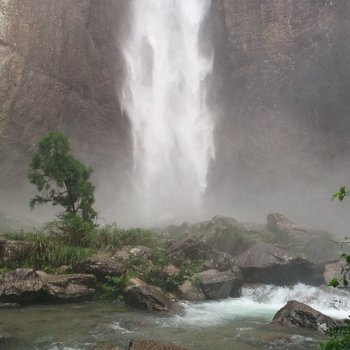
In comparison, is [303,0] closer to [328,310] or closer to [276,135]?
[276,135]

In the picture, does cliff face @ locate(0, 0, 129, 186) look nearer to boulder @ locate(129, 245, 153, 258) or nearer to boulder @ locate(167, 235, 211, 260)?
boulder @ locate(129, 245, 153, 258)

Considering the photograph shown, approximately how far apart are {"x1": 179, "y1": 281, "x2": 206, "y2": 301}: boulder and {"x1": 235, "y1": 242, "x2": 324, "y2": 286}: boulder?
9.19 feet

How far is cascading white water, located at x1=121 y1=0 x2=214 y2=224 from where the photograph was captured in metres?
34.6

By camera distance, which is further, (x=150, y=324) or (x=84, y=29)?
(x=84, y=29)

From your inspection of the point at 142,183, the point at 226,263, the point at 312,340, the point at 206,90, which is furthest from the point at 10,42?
the point at 312,340

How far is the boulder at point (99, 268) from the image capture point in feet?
40.0

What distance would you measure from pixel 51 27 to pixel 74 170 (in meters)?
17.6

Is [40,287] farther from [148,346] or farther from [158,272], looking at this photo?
[148,346]

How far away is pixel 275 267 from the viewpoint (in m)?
14.9

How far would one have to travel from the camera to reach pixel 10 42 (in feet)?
84.0

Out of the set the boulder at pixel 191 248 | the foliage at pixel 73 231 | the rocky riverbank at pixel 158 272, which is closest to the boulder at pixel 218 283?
the rocky riverbank at pixel 158 272

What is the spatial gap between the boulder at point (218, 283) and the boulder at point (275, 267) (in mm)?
1163

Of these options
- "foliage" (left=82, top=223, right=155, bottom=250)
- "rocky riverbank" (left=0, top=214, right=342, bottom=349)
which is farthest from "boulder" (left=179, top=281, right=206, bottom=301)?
"foliage" (left=82, top=223, right=155, bottom=250)

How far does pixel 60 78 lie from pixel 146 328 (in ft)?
77.1
